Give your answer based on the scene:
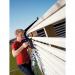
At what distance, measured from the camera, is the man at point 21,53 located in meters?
1.90

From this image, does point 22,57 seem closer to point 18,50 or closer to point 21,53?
point 21,53

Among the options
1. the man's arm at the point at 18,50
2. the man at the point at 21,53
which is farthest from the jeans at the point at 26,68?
the man's arm at the point at 18,50

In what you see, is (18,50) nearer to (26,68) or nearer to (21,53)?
(21,53)

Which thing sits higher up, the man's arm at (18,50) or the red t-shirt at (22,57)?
the man's arm at (18,50)

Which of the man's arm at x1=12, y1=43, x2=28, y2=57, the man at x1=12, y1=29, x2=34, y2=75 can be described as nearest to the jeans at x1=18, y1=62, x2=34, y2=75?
the man at x1=12, y1=29, x2=34, y2=75

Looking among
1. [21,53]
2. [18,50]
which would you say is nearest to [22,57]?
[21,53]

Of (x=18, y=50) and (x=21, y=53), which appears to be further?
(x=21, y=53)

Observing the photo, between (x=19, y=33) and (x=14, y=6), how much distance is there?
278mm

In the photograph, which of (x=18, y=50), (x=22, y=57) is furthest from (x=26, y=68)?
(x=18, y=50)

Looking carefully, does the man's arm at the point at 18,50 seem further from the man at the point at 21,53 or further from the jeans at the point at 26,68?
the jeans at the point at 26,68

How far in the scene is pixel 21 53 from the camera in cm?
203

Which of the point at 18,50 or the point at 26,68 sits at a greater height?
the point at 18,50
